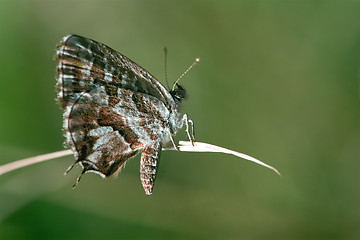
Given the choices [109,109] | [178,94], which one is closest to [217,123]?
[178,94]

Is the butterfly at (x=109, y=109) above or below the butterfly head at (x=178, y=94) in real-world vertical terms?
below

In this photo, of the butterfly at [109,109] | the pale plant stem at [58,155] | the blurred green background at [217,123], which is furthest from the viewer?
the blurred green background at [217,123]

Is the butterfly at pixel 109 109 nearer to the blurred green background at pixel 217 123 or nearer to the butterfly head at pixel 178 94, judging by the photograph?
the butterfly head at pixel 178 94

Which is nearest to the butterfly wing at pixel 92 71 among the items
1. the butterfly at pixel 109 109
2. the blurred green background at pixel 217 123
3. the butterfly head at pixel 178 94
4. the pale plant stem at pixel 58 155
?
the butterfly at pixel 109 109

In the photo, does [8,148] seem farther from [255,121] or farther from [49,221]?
[255,121]

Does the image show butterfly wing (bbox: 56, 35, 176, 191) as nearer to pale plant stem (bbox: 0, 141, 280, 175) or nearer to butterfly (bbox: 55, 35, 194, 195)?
butterfly (bbox: 55, 35, 194, 195)

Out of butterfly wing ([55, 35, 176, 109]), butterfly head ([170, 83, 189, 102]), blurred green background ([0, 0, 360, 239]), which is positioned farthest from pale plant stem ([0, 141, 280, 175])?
blurred green background ([0, 0, 360, 239])

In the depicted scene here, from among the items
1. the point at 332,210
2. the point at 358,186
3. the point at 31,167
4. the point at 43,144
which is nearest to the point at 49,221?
the point at 31,167
